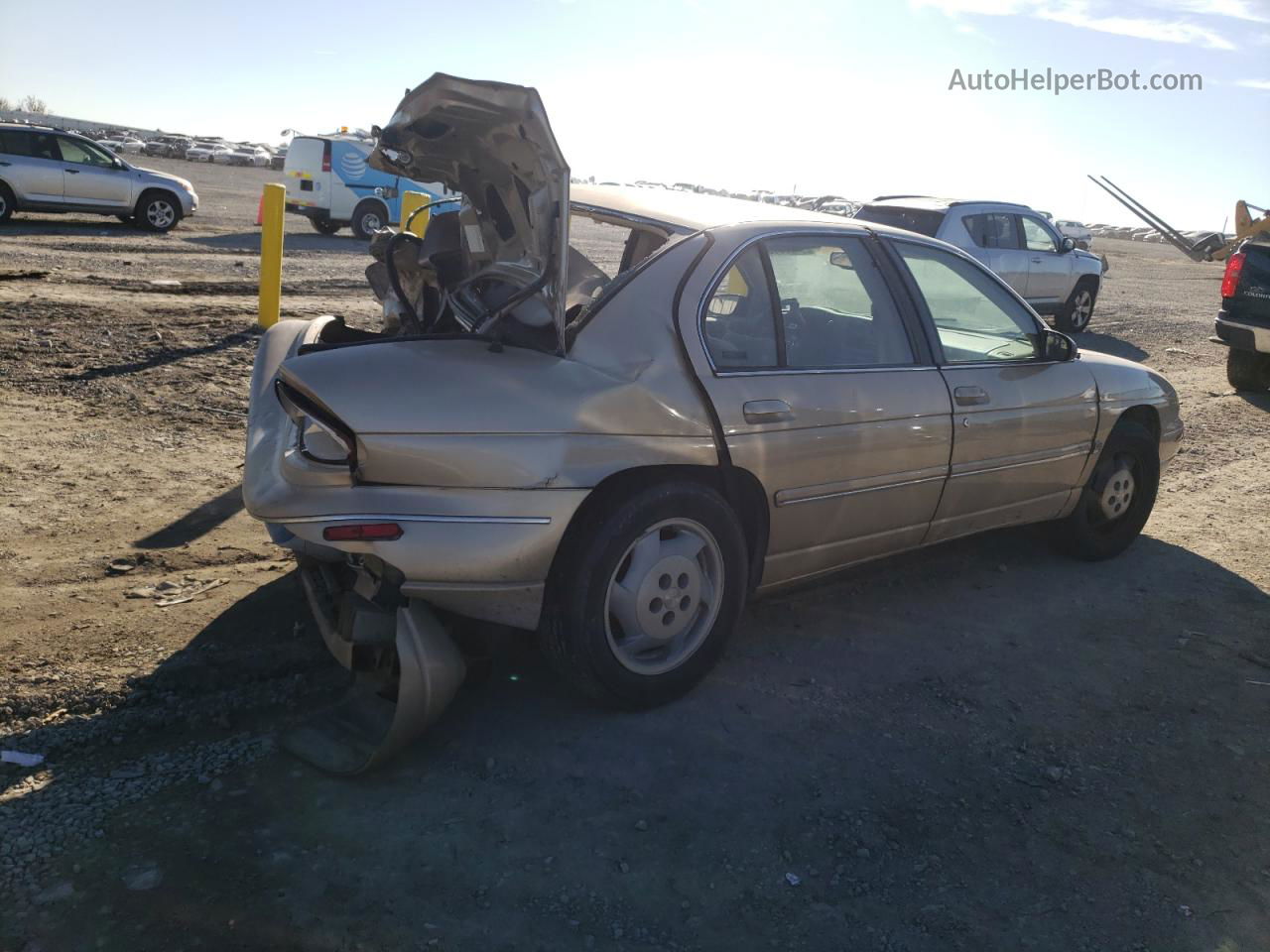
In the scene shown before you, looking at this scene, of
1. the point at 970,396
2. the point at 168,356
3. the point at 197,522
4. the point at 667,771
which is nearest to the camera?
the point at 667,771

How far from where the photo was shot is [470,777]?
3.14 metres

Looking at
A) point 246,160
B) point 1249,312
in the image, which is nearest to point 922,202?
point 1249,312

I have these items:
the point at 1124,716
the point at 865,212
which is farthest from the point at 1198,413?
the point at 1124,716

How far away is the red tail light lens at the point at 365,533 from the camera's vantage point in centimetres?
298

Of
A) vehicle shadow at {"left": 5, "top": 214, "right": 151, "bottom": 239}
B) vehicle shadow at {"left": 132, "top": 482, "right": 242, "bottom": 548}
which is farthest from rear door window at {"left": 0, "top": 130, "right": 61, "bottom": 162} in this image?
vehicle shadow at {"left": 132, "top": 482, "right": 242, "bottom": 548}

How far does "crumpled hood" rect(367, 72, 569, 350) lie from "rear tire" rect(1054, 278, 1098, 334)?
41.1 feet

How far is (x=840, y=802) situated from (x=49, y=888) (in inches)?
83.2

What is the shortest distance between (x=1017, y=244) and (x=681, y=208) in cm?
1048

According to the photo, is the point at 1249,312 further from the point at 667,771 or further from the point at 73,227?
the point at 73,227

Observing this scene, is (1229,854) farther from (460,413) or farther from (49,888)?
(49,888)

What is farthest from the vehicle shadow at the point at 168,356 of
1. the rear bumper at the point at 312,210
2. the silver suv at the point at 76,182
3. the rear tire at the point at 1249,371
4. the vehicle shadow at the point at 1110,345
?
the rear bumper at the point at 312,210

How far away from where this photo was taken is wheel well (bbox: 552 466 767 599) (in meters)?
3.30

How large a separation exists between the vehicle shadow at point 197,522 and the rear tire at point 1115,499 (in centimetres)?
420

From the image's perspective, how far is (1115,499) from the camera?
5.43 metres
